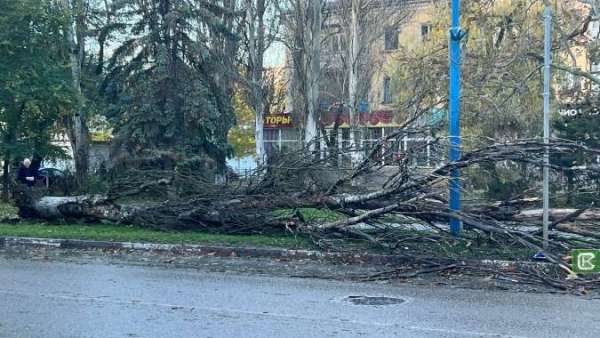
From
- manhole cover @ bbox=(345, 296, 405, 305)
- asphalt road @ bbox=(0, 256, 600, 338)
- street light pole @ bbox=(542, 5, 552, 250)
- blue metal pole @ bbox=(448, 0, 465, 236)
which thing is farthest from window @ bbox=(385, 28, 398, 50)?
manhole cover @ bbox=(345, 296, 405, 305)

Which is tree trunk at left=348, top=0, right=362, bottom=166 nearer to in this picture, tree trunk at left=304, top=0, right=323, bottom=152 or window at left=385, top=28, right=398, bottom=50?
tree trunk at left=304, top=0, right=323, bottom=152

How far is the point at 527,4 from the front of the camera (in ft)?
69.6

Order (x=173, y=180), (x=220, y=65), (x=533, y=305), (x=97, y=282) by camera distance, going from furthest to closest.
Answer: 1. (x=220, y=65)
2. (x=173, y=180)
3. (x=97, y=282)
4. (x=533, y=305)

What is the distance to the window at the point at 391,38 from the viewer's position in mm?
38188

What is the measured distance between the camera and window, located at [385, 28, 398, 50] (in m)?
38.2

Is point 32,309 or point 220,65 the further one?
point 220,65

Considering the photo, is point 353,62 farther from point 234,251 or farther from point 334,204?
point 234,251

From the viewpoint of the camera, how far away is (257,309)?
29.1 feet

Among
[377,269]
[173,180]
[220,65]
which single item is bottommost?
[377,269]

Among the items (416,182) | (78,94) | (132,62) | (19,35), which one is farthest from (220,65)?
(416,182)

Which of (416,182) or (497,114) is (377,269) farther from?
(497,114)

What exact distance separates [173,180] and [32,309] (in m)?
7.20

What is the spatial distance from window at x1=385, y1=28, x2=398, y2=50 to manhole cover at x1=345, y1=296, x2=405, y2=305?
2969 cm

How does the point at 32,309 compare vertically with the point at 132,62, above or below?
below
